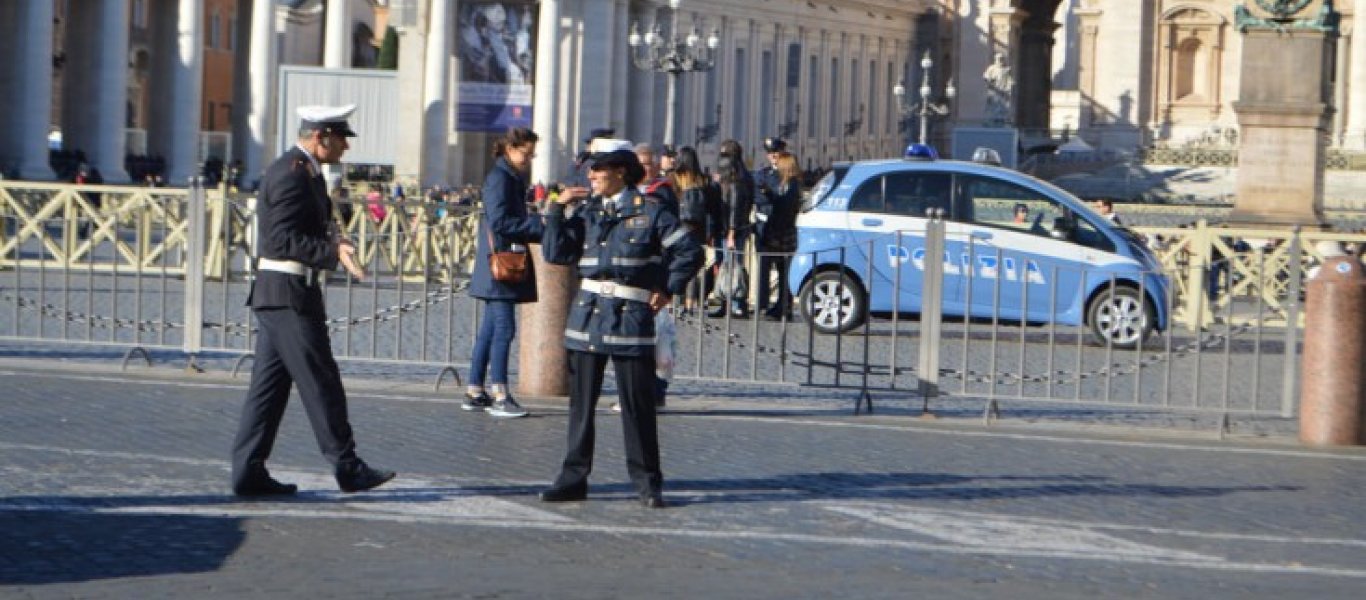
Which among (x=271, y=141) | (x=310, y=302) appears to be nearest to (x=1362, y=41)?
(x=271, y=141)

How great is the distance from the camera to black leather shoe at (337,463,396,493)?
10.9 meters

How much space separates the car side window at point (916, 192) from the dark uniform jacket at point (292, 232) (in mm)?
11632

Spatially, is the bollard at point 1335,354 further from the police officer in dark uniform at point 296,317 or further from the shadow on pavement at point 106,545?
the shadow on pavement at point 106,545

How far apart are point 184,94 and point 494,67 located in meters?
11.3

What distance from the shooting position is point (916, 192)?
22.2 m

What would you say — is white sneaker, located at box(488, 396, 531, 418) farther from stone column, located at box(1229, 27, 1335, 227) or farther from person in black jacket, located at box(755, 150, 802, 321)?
stone column, located at box(1229, 27, 1335, 227)

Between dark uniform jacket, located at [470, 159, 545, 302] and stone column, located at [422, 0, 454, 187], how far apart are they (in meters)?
43.7

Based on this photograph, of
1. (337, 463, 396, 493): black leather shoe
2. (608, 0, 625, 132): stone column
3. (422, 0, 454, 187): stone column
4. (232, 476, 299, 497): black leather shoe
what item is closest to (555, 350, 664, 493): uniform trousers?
(337, 463, 396, 493): black leather shoe

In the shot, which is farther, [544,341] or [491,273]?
[544,341]

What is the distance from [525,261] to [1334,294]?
4158 millimetres

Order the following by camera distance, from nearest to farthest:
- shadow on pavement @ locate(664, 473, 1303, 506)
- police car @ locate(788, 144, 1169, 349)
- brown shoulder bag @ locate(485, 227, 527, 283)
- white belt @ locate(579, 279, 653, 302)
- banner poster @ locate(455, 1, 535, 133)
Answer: white belt @ locate(579, 279, 653, 302) < shadow on pavement @ locate(664, 473, 1303, 506) < brown shoulder bag @ locate(485, 227, 527, 283) < police car @ locate(788, 144, 1169, 349) < banner poster @ locate(455, 1, 535, 133)

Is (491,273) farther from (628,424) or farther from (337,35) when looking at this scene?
(337,35)

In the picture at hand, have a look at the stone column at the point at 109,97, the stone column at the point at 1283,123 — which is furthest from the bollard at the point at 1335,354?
the stone column at the point at 109,97

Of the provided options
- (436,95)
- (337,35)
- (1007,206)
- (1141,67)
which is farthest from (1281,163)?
(1141,67)
